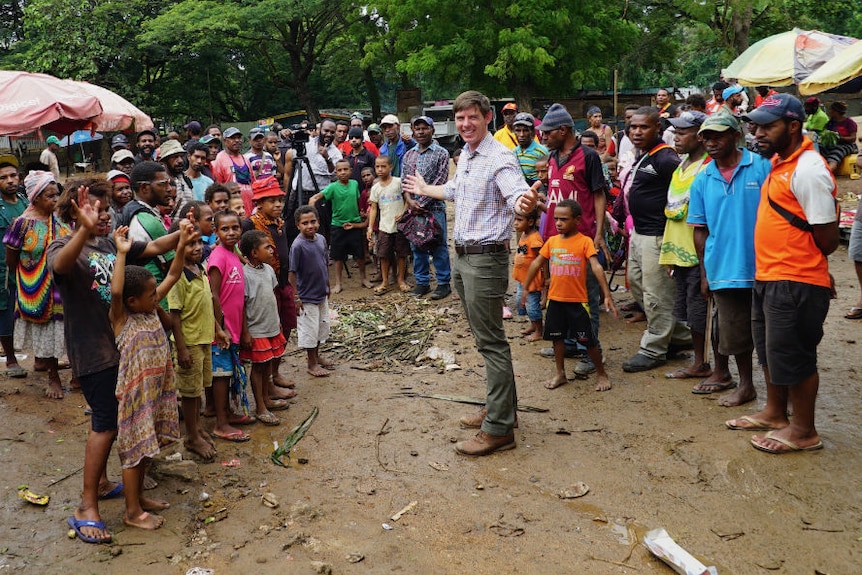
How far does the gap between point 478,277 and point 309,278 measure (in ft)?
7.19

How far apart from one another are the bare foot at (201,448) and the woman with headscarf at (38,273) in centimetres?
178

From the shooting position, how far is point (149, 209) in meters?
4.89

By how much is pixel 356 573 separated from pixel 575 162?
3.87 meters

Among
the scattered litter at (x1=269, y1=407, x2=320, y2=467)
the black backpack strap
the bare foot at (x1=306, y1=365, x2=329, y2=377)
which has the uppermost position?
the black backpack strap

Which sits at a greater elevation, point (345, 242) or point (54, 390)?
point (345, 242)

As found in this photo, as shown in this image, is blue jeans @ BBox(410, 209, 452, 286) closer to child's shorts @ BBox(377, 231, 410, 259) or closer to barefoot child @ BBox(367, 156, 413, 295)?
child's shorts @ BBox(377, 231, 410, 259)

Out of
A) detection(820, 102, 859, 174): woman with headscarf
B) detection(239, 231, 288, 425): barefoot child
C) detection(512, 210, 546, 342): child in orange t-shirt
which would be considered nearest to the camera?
detection(239, 231, 288, 425): barefoot child

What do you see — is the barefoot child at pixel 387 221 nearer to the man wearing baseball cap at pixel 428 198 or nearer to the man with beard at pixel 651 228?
the man wearing baseball cap at pixel 428 198

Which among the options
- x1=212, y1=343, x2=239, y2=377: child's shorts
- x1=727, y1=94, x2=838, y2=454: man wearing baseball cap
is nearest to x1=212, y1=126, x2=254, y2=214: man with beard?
x1=212, y1=343, x2=239, y2=377: child's shorts

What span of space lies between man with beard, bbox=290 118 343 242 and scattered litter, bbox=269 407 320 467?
386 cm

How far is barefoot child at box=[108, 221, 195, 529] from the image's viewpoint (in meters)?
3.78

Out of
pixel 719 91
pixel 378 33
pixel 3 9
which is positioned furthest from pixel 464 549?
pixel 3 9

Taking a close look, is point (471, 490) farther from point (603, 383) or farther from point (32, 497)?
point (32, 497)

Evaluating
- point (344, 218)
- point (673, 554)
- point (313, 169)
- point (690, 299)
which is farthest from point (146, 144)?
point (673, 554)
